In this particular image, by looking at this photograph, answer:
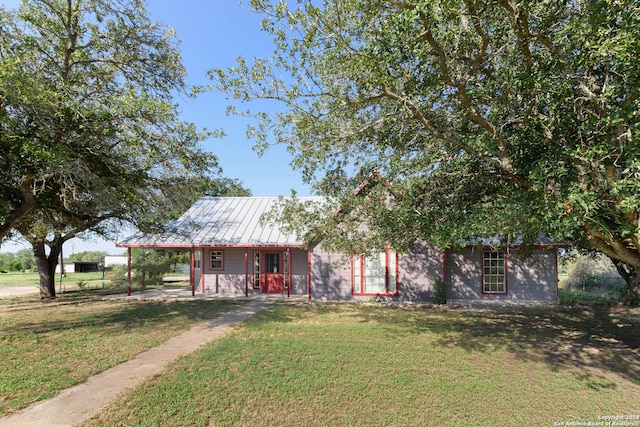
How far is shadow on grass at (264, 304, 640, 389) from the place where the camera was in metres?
6.77

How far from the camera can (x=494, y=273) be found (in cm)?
1388

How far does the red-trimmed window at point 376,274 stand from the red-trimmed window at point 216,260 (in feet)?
21.4

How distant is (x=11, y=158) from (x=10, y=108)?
1.16 meters

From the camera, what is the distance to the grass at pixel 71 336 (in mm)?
5596

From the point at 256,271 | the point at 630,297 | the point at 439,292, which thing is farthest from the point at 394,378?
the point at 630,297

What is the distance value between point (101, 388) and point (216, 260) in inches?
446

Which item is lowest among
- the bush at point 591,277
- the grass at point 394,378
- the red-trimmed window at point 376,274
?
the bush at point 591,277

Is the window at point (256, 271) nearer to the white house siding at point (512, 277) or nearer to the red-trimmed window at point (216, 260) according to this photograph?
the red-trimmed window at point (216, 260)

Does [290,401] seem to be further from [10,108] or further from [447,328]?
[10,108]

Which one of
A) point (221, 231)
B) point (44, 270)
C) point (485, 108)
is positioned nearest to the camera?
point (485, 108)

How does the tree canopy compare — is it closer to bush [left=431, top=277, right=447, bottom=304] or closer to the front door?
bush [left=431, top=277, right=447, bottom=304]

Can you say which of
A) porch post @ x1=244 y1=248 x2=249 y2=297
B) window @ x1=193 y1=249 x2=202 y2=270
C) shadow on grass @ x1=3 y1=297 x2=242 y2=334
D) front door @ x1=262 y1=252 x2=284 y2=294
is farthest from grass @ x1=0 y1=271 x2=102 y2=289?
front door @ x1=262 y1=252 x2=284 y2=294

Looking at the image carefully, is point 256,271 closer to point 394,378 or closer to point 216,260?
point 216,260

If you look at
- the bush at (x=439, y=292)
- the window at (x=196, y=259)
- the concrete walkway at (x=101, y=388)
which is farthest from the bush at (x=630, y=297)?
the window at (x=196, y=259)
